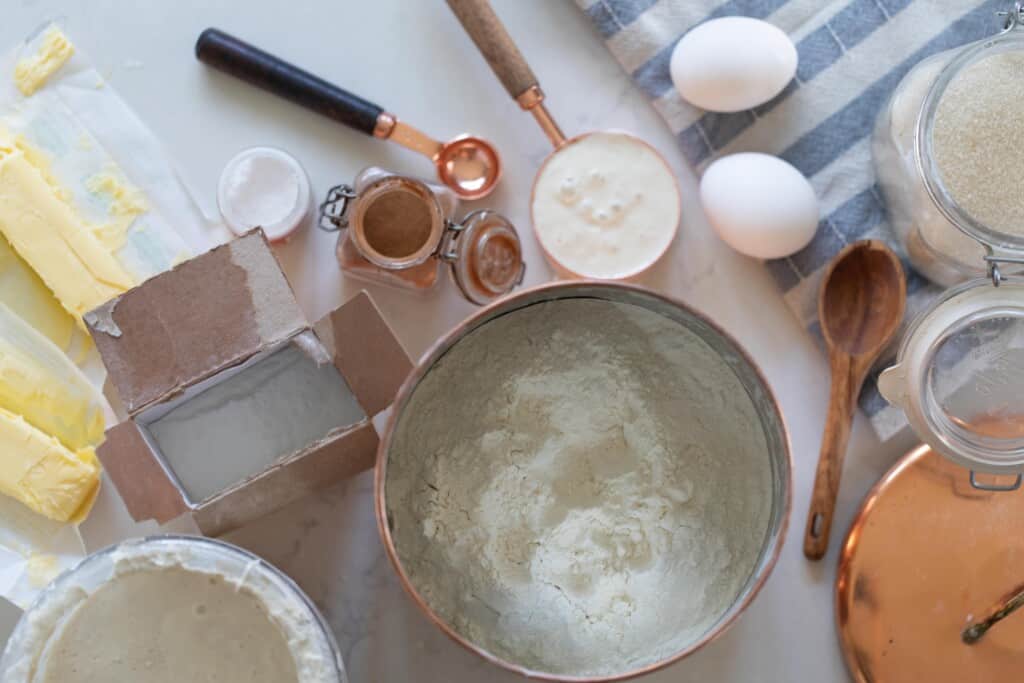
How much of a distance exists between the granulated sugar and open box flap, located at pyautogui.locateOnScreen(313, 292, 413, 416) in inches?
18.9

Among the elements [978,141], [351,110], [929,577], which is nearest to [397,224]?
[351,110]

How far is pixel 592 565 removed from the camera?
2.66 feet

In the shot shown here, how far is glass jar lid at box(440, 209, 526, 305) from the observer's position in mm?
859

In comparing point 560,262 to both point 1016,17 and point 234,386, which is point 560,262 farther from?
point 1016,17

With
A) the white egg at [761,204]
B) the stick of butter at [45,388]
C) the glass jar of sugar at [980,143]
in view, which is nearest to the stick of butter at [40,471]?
the stick of butter at [45,388]

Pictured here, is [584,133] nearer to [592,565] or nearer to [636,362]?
[636,362]

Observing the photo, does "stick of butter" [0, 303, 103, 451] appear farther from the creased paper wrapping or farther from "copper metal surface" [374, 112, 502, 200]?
"copper metal surface" [374, 112, 502, 200]

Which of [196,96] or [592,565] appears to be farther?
[196,96]

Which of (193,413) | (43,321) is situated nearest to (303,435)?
(193,413)

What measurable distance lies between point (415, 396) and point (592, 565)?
0.22 meters

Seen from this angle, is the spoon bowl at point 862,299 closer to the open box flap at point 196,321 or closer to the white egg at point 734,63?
the white egg at point 734,63

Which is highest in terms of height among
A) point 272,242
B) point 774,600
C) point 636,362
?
point 272,242

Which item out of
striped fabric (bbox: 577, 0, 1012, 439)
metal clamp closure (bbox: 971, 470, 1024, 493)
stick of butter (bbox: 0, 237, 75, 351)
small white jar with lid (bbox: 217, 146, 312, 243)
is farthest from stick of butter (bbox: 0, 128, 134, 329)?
metal clamp closure (bbox: 971, 470, 1024, 493)

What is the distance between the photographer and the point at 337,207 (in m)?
0.92
